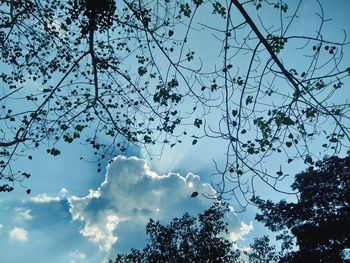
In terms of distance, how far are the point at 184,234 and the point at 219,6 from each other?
107 ft

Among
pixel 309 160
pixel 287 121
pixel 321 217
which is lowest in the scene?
pixel 309 160

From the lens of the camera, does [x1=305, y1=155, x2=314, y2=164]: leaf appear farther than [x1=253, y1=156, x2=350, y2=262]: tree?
No

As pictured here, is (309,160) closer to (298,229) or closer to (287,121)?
(287,121)

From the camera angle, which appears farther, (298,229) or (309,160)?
(298,229)

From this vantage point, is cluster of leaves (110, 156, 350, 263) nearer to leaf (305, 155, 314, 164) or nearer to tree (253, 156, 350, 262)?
tree (253, 156, 350, 262)

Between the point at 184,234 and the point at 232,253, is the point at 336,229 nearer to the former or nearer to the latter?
the point at 232,253

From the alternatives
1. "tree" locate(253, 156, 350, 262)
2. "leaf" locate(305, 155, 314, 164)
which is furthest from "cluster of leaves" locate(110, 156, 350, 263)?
"leaf" locate(305, 155, 314, 164)

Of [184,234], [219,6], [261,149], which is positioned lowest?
[261,149]

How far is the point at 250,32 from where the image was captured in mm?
3676

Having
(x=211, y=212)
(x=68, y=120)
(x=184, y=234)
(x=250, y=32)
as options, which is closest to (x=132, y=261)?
(x=184, y=234)

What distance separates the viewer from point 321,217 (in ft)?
86.7

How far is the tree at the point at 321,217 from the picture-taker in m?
24.8

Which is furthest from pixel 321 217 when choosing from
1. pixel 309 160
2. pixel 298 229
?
pixel 309 160

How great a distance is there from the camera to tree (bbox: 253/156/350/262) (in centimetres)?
2484
